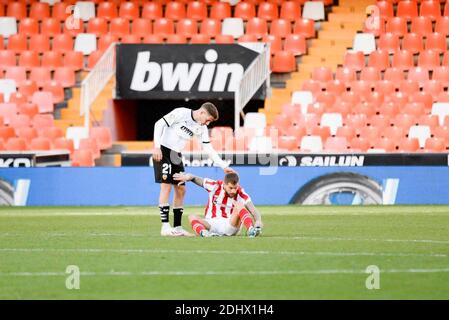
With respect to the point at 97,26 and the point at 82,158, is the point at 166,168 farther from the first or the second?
the point at 97,26

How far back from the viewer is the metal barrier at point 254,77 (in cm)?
2622

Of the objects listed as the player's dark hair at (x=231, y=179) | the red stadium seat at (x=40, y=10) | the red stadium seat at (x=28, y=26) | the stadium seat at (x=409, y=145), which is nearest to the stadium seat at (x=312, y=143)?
the stadium seat at (x=409, y=145)

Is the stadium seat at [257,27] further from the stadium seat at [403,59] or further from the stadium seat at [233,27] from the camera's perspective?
the stadium seat at [403,59]

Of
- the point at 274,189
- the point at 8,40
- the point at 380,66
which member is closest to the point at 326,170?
the point at 274,189

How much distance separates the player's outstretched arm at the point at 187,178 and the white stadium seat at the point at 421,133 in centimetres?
1134

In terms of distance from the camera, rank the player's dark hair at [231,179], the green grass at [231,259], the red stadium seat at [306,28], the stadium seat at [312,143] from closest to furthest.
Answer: the green grass at [231,259] → the player's dark hair at [231,179] → the stadium seat at [312,143] → the red stadium seat at [306,28]

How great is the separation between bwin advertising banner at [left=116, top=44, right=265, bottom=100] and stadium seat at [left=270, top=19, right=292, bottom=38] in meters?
2.73

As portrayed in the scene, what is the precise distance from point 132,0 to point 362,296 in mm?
22406

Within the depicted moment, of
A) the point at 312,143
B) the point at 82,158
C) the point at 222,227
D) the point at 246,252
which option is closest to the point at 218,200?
the point at 222,227

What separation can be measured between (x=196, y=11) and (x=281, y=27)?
2.49 meters

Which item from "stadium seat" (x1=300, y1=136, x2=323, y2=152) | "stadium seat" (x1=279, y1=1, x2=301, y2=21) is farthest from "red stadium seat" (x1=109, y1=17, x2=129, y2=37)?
"stadium seat" (x1=300, y1=136, x2=323, y2=152)

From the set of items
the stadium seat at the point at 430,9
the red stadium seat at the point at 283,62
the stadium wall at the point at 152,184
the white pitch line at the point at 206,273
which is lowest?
the white pitch line at the point at 206,273

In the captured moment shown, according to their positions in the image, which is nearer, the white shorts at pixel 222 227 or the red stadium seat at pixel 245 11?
the white shorts at pixel 222 227
